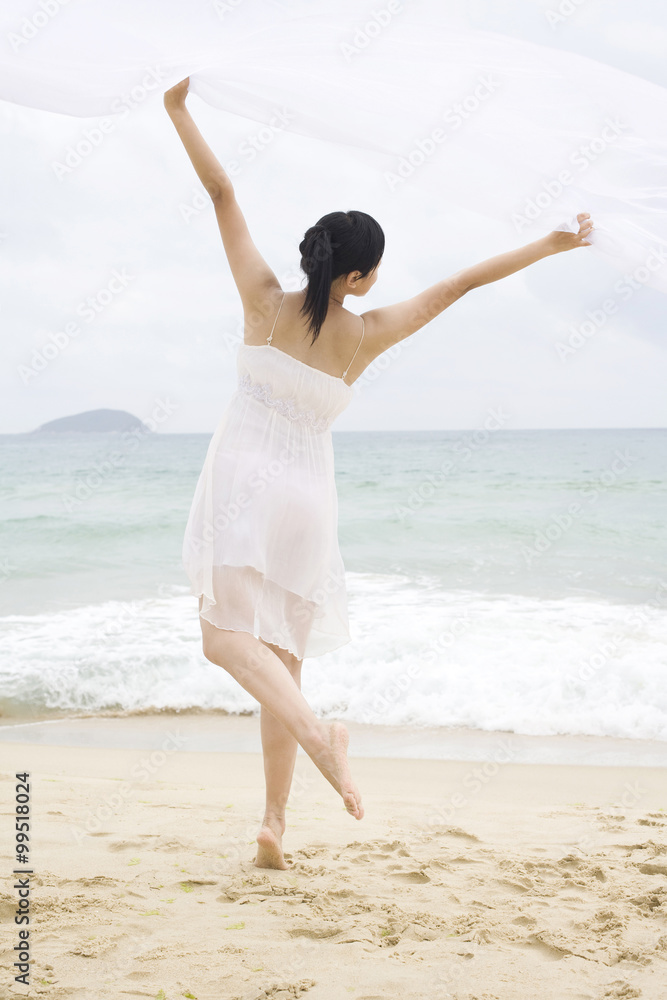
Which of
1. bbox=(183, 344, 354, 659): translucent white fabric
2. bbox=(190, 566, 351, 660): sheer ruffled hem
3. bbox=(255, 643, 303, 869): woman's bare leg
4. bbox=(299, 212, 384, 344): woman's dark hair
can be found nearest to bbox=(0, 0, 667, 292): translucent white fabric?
bbox=(299, 212, 384, 344): woman's dark hair

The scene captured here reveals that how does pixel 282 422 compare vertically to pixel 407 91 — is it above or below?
below

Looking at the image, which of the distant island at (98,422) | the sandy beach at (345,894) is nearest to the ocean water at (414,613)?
the sandy beach at (345,894)

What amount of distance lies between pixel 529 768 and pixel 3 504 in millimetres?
16266

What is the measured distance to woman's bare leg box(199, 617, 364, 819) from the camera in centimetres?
202

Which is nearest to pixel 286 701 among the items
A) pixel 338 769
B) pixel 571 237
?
pixel 338 769

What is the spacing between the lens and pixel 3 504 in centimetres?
1816

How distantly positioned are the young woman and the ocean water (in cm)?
332

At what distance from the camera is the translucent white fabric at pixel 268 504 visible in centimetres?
230

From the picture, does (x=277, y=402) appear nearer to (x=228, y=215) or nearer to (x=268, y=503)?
(x=268, y=503)

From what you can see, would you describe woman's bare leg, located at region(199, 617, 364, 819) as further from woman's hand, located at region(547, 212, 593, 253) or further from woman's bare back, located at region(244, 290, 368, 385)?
woman's hand, located at region(547, 212, 593, 253)

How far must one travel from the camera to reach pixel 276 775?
262cm

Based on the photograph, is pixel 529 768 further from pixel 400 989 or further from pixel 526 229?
pixel 526 229

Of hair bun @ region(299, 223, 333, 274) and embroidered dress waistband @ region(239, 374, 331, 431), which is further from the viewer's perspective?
embroidered dress waistband @ region(239, 374, 331, 431)

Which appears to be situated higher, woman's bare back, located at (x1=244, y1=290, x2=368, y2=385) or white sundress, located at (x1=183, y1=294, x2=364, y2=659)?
woman's bare back, located at (x1=244, y1=290, x2=368, y2=385)
